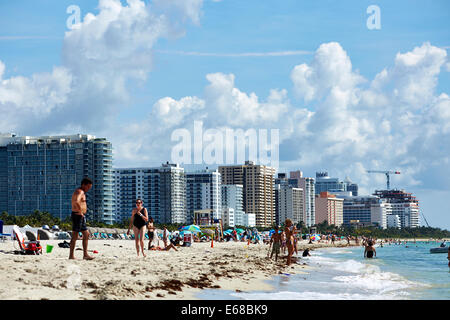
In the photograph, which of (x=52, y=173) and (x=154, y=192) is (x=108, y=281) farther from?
(x=154, y=192)

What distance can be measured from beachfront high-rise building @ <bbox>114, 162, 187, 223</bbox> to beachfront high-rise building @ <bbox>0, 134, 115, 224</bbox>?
41146 mm

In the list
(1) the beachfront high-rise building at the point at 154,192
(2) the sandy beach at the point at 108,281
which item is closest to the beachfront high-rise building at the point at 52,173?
(1) the beachfront high-rise building at the point at 154,192

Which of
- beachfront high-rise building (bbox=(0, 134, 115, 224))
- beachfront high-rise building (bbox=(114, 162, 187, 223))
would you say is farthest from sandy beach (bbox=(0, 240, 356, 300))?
beachfront high-rise building (bbox=(114, 162, 187, 223))

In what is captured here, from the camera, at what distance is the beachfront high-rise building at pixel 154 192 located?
18988 cm

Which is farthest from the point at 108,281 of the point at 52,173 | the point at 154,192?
the point at 154,192

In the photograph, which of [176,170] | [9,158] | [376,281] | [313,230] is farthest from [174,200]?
[376,281]

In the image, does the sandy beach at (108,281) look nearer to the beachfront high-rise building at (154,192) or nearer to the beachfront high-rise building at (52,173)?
the beachfront high-rise building at (52,173)

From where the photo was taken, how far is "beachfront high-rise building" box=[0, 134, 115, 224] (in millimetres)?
144875

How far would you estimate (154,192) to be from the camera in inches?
7505

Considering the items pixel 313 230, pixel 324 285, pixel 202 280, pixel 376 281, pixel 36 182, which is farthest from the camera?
pixel 313 230
